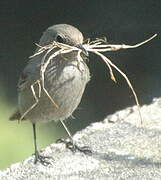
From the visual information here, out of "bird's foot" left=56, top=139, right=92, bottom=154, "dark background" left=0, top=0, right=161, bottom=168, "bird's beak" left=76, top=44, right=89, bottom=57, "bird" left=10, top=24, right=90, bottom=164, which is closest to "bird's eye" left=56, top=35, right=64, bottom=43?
"bird" left=10, top=24, right=90, bottom=164

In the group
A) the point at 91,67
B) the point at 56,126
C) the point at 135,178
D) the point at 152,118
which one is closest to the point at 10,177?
the point at 135,178

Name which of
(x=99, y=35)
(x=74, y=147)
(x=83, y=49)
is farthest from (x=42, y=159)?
(x=99, y=35)

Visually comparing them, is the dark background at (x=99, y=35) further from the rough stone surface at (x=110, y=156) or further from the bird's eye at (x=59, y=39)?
the bird's eye at (x=59, y=39)

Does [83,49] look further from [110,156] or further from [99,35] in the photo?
[99,35]

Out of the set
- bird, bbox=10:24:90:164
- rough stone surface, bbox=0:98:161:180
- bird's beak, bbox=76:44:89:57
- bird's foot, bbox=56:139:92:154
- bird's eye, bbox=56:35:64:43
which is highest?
bird's eye, bbox=56:35:64:43

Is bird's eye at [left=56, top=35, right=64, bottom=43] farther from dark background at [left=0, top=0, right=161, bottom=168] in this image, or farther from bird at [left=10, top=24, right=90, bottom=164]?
dark background at [left=0, top=0, right=161, bottom=168]

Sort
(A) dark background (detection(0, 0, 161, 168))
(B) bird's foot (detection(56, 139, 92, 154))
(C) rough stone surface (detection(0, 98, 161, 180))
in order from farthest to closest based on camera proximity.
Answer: (A) dark background (detection(0, 0, 161, 168)) → (B) bird's foot (detection(56, 139, 92, 154)) → (C) rough stone surface (detection(0, 98, 161, 180))
